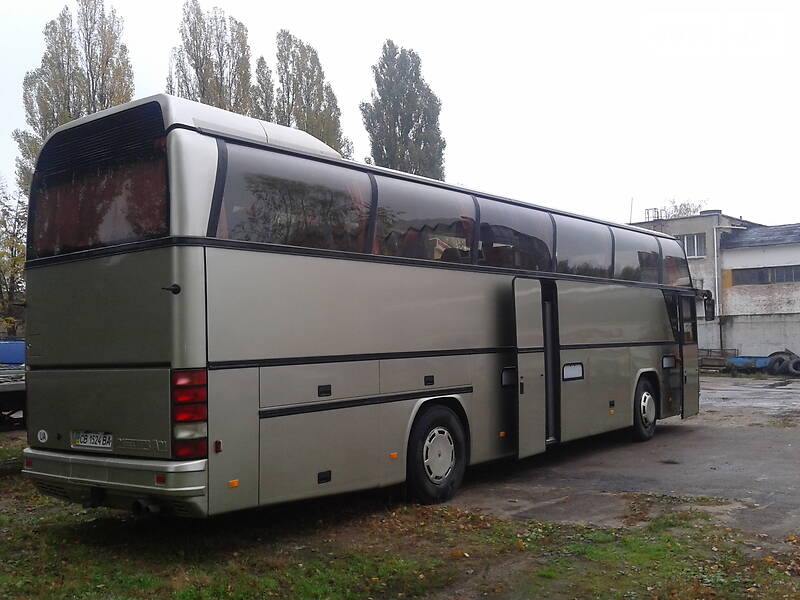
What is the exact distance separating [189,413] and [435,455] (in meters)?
3.53

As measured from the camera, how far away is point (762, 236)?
2079 inches

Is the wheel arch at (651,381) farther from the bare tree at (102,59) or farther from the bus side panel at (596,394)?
the bare tree at (102,59)

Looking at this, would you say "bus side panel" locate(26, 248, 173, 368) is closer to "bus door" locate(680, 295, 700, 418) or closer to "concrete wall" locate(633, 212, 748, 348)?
"bus door" locate(680, 295, 700, 418)

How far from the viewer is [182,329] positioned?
6.53 metres

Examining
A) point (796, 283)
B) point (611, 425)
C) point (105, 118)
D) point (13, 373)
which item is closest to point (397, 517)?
point (105, 118)

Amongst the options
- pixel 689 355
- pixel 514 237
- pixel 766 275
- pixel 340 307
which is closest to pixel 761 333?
pixel 766 275

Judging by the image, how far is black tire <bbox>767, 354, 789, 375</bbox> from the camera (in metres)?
36.5

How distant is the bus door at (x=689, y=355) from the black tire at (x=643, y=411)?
136 centimetres

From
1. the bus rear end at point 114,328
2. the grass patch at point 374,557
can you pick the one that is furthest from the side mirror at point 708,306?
the bus rear end at point 114,328

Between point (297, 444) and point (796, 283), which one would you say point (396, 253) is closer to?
point (297, 444)

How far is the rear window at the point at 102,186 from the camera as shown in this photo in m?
6.84

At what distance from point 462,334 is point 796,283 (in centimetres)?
4643

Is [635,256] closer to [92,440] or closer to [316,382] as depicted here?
[316,382]

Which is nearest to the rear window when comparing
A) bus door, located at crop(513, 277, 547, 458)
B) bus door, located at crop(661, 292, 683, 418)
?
bus door, located at crop(513, 277, 547, 458)
